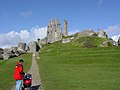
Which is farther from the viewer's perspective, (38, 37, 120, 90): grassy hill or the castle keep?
the castle keep

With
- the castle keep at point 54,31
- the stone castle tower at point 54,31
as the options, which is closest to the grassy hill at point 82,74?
the stone castle tower at point 54,31

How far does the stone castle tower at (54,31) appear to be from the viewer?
178 metres

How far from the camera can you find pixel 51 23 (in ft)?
612

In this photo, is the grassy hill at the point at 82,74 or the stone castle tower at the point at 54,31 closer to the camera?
the grassy hill at the point at 82,74

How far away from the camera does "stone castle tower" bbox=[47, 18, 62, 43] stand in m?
178

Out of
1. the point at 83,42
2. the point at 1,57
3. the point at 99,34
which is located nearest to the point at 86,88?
the point at 1,57

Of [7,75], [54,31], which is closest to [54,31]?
[54,31]

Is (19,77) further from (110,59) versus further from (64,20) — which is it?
(64,20)

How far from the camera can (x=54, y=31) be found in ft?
591

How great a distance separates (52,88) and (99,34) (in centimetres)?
12312

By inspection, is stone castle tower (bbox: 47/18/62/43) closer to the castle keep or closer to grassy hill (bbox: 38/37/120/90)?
the castle keep

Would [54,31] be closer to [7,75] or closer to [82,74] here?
[7,75]

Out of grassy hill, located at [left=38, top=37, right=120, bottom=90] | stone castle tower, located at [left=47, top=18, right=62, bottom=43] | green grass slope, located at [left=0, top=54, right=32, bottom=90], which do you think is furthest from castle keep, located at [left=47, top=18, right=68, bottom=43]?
green grass slope, located at [left=0, top=54, right=32, bottom=90]

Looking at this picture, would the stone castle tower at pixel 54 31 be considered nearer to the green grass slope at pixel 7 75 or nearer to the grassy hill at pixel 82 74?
the grassy hill at pixel 82 74
